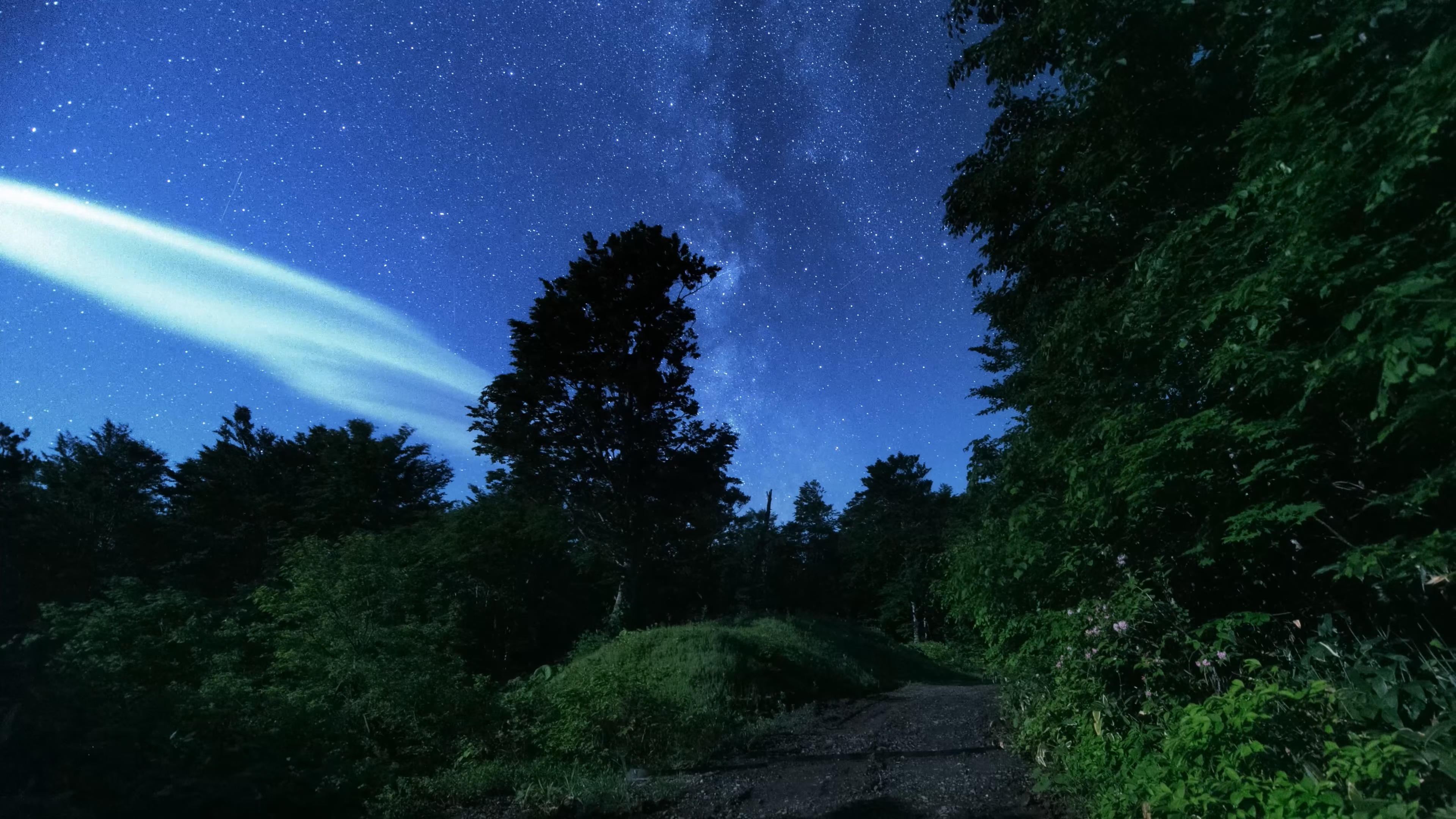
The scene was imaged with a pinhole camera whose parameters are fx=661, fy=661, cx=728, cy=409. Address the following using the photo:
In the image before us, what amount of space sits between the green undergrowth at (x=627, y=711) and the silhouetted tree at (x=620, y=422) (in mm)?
5372

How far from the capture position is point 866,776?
733 cm

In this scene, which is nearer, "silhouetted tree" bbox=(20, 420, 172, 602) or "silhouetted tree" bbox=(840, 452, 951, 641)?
"silhouetted tree" bbox=(20, 420, 172, 602)

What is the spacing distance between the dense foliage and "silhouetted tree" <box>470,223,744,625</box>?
52.1ft

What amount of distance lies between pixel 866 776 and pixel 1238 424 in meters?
5.19

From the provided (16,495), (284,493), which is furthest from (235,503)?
(16,495)

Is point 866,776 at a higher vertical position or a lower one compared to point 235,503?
lower

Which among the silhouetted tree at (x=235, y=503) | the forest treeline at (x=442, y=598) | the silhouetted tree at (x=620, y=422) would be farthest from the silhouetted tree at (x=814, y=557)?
the silhouetted tree at (x=235, y=503)

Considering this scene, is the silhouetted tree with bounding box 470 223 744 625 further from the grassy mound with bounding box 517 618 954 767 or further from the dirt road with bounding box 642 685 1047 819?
the dirt road with bounding box 642 685 1047 819

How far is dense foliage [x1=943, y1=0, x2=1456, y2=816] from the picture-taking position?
351 centimetres

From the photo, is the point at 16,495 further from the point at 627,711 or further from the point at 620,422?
the point at 627,711

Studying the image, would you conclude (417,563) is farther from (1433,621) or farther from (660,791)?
(1433,621)

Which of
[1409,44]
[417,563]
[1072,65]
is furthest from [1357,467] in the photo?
[417,563]

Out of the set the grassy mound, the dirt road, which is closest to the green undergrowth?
the grassy mound

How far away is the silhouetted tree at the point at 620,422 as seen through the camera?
2280 centimetres
